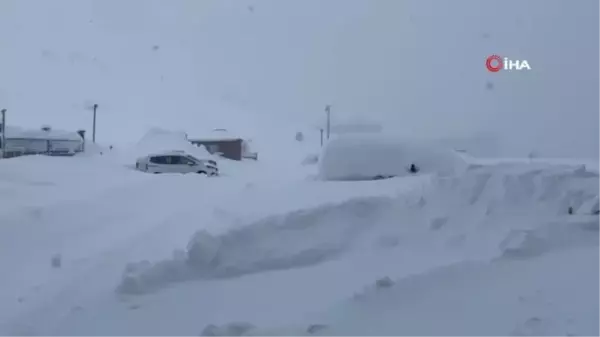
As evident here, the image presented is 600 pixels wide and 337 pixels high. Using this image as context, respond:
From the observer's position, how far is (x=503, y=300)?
415 centimetres

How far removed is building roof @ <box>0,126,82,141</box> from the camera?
105ft

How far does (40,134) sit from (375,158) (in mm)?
27454

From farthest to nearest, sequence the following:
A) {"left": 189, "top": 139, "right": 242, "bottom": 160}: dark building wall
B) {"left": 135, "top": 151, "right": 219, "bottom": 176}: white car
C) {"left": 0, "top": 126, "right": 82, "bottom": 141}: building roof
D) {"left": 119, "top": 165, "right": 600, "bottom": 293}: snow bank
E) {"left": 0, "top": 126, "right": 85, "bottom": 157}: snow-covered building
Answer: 1. {"left": 189, "top": 139, "right": 242, "bottom": 160}: dark building wall
2. {"left": 0, "top": 126, "right": 82, "bottom": 141}: building roof
3. {"left": 0, "top": 126, "right": 85, "bottom": 157}: snow-covered building
4. {"left": 135, "top": 151, "right": 219, "bottom": 176}: white car
5. {"left": 119, "top": 165, "right": 600, "bottom": 293}: snow bank

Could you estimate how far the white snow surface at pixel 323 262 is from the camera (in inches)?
152

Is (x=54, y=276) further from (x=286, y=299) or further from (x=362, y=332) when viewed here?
(x=362, y=332)

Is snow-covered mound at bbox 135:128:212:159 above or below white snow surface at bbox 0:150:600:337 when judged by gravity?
above

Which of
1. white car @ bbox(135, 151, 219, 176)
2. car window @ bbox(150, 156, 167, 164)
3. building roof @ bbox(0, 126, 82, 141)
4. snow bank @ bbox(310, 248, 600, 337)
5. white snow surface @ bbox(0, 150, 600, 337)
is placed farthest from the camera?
building roof @ bbox(0, 126, 82, 141)

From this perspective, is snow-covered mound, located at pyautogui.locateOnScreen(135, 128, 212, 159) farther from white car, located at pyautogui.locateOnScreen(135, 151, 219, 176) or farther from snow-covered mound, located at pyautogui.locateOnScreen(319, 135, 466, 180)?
snow-covered mound, located at pyautogui.locateOnScreen(319, 135, 466, 180)

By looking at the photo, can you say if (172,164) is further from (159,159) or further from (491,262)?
(491,262)

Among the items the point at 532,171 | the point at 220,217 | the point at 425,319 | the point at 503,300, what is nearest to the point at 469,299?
the point at 503,300

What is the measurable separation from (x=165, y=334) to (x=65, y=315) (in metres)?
0.81

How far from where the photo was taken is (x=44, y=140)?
3158 cm

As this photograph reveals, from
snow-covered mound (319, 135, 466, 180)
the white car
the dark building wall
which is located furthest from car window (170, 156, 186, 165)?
the dark building wall

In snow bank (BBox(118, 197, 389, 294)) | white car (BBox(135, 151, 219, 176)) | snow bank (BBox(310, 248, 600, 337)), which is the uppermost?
white car (BBox(135, 151, 219, 176))
